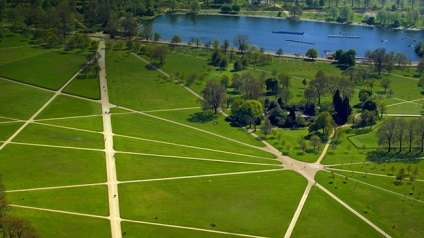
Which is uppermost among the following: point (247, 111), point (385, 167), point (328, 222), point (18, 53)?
point (18, 53)

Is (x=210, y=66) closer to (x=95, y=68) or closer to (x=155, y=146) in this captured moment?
(x=95, y=68)

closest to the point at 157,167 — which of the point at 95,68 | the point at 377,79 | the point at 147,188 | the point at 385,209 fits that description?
the point at 147,188

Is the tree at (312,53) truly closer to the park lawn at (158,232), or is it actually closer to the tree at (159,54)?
the tree at (159,54)

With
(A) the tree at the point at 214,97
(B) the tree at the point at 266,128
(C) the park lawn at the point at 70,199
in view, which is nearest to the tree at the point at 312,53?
(A) the tree at the point at 214,97

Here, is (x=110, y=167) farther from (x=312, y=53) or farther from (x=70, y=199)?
(x=312, y=53)

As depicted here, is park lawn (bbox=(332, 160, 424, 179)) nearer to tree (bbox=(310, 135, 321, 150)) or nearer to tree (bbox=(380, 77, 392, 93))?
tree (bbox=(310, 135, 321, 150))

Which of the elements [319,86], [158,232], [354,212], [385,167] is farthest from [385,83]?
[158,232]
